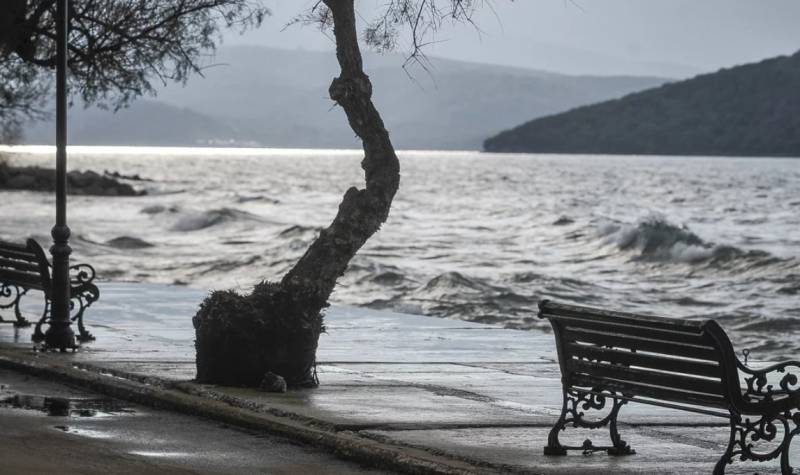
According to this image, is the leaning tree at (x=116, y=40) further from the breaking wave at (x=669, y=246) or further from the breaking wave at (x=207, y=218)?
the breaking wave at (x=207, y=218)

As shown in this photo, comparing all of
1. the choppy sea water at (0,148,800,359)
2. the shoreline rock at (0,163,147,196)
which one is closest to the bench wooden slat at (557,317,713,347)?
the choppy sea water at (0,148,800,359)

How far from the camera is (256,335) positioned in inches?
418

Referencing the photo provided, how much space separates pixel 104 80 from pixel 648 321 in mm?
13035

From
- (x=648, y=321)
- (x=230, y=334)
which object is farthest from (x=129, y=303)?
(x=648, y=321)

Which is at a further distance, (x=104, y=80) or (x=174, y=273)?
(x=174, y=273)

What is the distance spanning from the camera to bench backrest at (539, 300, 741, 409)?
744cm

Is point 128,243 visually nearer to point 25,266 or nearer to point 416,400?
point 25,266

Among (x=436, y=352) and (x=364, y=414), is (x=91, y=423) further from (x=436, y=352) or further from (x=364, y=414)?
(x=436, y=352)

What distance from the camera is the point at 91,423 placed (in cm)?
936

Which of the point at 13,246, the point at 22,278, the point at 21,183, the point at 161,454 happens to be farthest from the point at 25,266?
the point at 21,183

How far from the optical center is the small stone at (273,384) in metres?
10.5

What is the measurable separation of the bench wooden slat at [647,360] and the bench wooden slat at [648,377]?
0.04 meters

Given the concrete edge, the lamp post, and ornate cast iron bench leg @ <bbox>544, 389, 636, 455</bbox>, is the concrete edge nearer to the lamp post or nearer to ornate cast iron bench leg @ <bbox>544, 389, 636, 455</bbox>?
the lamp post

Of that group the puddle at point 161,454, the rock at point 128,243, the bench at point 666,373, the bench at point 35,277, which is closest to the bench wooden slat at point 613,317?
the bench at point 666,373
